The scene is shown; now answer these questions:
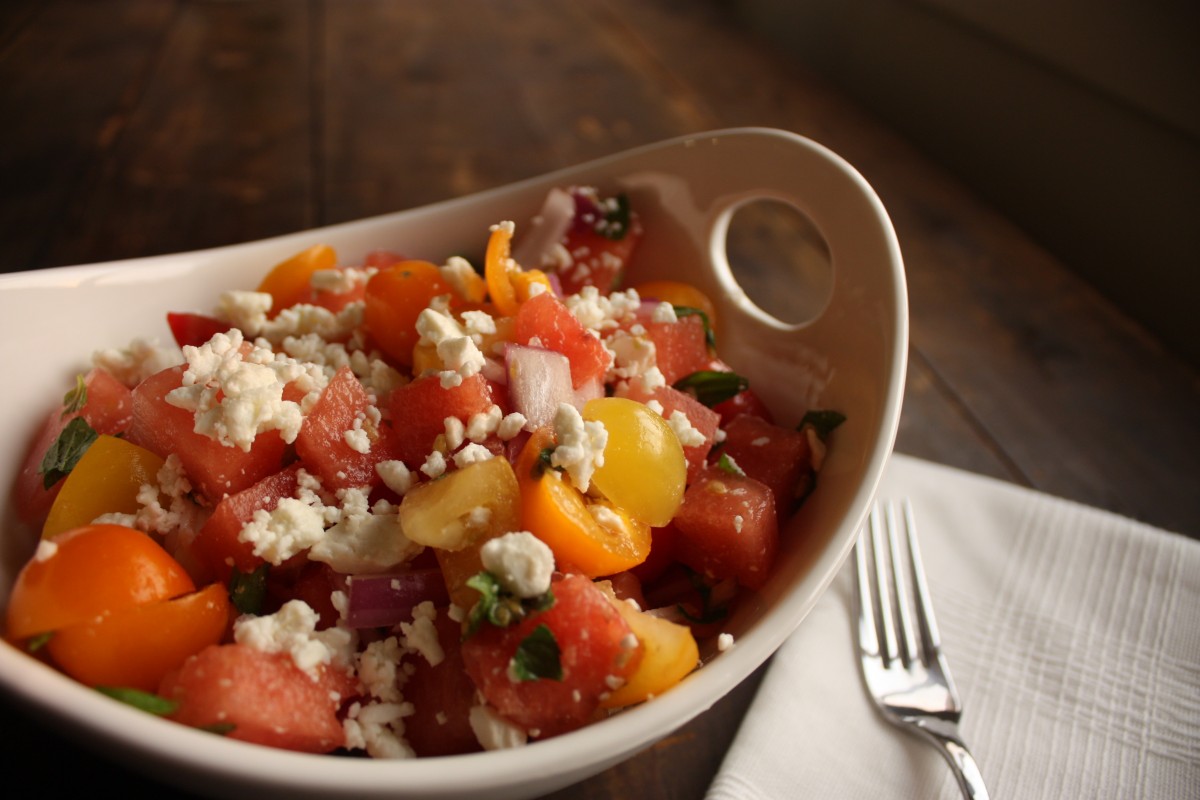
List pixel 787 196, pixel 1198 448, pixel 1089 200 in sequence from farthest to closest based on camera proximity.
Result: 1. pixel 1089 200
2. pixel 1198 448
3. pixel 787 196

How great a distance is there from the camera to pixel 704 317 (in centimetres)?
138

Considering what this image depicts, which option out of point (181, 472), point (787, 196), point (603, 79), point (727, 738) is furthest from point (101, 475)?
point (603, 79)

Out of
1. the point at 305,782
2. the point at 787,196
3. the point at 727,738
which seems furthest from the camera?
the point at 787,196

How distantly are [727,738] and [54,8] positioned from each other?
12.5ft

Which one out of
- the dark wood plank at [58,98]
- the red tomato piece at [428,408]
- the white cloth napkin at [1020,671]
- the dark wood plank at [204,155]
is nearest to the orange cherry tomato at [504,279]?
the red tomato piece at [428,408]

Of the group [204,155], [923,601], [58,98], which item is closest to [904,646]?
[923,601]

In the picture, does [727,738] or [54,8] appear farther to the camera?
[54,8]

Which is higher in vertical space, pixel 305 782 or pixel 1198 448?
pixel 305 782

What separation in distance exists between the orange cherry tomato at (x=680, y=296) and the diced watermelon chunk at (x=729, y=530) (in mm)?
416

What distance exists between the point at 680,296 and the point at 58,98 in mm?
2338

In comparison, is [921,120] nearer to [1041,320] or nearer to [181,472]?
[1041,320]

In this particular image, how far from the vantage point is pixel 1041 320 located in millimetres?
2164

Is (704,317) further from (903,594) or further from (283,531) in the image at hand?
(283,531)

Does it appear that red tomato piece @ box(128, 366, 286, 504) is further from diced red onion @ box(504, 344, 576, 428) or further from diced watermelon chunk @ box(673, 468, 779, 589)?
diced watermelon chunk @ box(673, 468, 779, 589)
